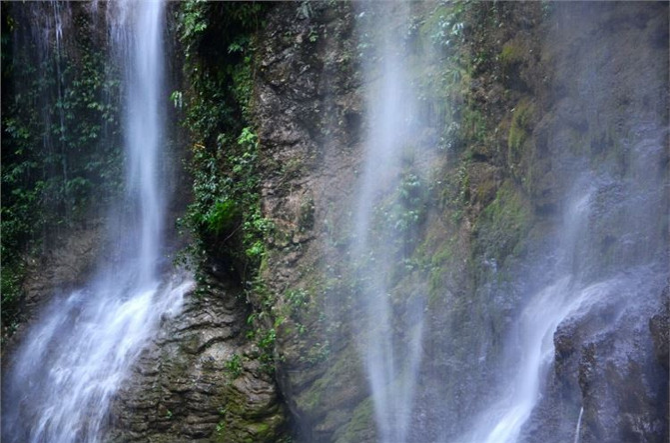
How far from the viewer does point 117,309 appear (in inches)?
393

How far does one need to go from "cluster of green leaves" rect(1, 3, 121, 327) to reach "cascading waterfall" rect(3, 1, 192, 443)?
474mm

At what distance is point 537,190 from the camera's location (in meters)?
6.20

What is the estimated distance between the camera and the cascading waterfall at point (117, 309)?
29.3ft

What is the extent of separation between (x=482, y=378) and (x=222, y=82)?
522 centimetres

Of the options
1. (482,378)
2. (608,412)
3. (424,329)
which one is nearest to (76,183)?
(424,329)

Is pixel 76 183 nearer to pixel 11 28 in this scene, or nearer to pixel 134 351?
pixel 11 28

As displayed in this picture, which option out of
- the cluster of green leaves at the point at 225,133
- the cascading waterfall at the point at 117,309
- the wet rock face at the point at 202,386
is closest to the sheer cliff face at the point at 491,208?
the cluster of green leaves at the point at 225,133

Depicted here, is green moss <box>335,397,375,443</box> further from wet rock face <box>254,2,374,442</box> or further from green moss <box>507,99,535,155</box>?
green moss <box>507,99,535,155</box>

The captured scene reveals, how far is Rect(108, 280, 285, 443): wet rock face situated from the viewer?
7906mm

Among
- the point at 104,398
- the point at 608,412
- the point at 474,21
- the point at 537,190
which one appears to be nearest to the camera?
the point at 608,412

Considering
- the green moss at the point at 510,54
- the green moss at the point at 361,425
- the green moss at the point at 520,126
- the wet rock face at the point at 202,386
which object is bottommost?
the green moss at the point at 361,425

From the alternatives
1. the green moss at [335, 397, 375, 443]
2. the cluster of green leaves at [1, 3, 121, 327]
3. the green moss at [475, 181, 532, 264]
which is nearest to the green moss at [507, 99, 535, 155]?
the green moss at [475, 181, 532, 264]

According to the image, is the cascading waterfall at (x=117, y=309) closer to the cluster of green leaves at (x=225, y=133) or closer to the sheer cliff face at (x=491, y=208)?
the cluster of green leaves at (x=225, y=133)

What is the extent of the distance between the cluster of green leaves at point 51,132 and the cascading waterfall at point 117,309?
0.47 m
